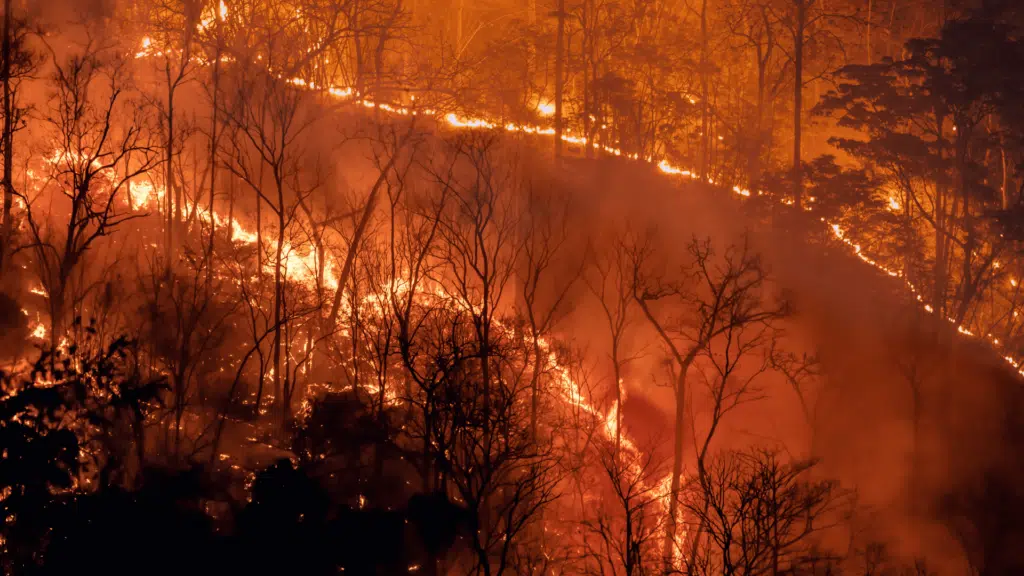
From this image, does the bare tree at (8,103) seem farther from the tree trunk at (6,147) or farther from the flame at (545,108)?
the flame at (545,108)

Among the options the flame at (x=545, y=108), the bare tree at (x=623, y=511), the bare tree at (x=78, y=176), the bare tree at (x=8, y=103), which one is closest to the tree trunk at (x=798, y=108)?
the flame at (x=545, y=108)

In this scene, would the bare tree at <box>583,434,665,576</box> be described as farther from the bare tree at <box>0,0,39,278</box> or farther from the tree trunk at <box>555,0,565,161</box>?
the bare tree at <box>0,0,39,278</box>

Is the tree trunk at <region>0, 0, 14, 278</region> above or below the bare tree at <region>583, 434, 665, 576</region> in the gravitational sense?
above

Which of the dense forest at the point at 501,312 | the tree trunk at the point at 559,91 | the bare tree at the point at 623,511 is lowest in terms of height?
the bare tree at the point at 623,511

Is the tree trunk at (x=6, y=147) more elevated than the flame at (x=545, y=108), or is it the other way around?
the flame at (x=545, y=108)

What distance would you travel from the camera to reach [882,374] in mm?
33719

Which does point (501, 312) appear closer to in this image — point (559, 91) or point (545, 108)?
point (559, 91)

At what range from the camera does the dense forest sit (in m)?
23.6

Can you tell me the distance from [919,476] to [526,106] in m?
28.3

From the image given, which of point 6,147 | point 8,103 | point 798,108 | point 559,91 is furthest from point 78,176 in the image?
point 798,108

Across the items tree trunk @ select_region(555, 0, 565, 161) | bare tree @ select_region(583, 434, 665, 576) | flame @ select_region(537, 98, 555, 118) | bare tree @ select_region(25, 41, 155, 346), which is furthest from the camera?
flame @ select_region(537, 98, 555, 118)

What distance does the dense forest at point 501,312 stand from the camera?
929 inches

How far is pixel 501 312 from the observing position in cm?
3506

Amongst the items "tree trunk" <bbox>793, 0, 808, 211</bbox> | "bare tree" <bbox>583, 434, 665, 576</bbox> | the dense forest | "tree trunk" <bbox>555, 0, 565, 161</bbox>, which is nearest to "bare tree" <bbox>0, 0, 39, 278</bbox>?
the dense forest
